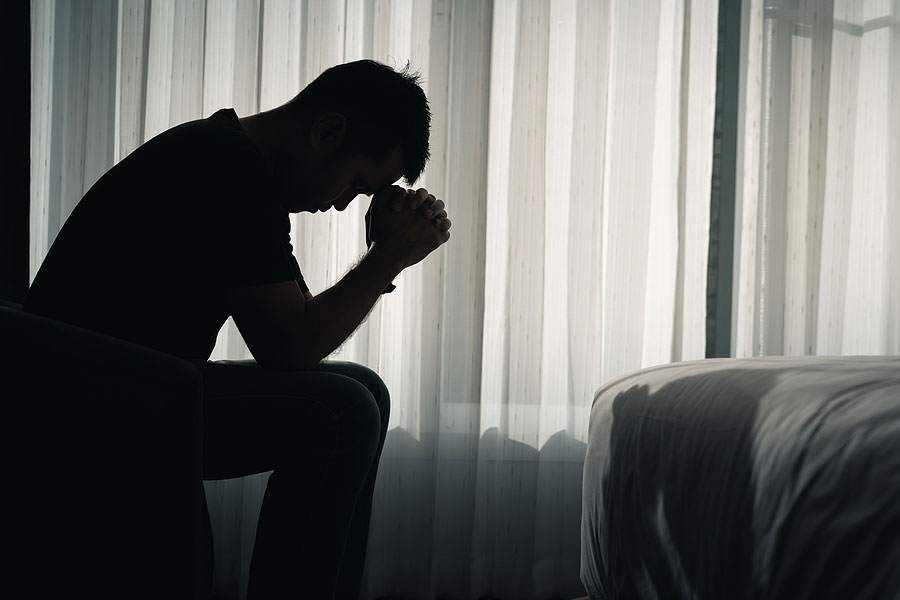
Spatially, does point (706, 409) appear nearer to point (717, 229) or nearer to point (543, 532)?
point (543, 532)

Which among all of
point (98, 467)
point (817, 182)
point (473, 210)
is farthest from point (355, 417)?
point (817, 182)

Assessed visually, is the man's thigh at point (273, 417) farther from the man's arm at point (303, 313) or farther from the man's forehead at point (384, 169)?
the man's forehead at point (384, 169)

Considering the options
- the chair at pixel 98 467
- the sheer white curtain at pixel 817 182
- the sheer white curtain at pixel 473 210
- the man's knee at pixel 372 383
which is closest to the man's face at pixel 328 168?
the man's knee at pixel 372 383

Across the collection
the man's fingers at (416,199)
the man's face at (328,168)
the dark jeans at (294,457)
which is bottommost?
the dark jeans at (294,457)

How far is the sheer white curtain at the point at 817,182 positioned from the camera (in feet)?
6.74

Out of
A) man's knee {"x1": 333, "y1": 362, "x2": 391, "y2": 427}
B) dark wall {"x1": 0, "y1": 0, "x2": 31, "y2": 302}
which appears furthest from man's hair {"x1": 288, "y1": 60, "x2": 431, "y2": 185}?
dark wall {"x1": 0, "y1": 0, "x2": 31, "y2": 302}

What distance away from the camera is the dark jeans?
825mm

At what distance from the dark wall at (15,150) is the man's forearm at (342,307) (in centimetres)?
135

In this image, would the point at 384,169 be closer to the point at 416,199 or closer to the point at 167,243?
the point at 416,199

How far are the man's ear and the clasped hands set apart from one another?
4.2 inches

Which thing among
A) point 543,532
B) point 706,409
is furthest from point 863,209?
point 706,409

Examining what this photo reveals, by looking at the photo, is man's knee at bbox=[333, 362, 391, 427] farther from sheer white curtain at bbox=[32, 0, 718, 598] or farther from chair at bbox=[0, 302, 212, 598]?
sheer white curtain at bbox=[32, 0, 718, 598]

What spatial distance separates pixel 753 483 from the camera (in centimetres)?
64

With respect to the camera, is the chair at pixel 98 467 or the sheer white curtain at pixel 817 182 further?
the sheer white curtain at pixel 817 182
